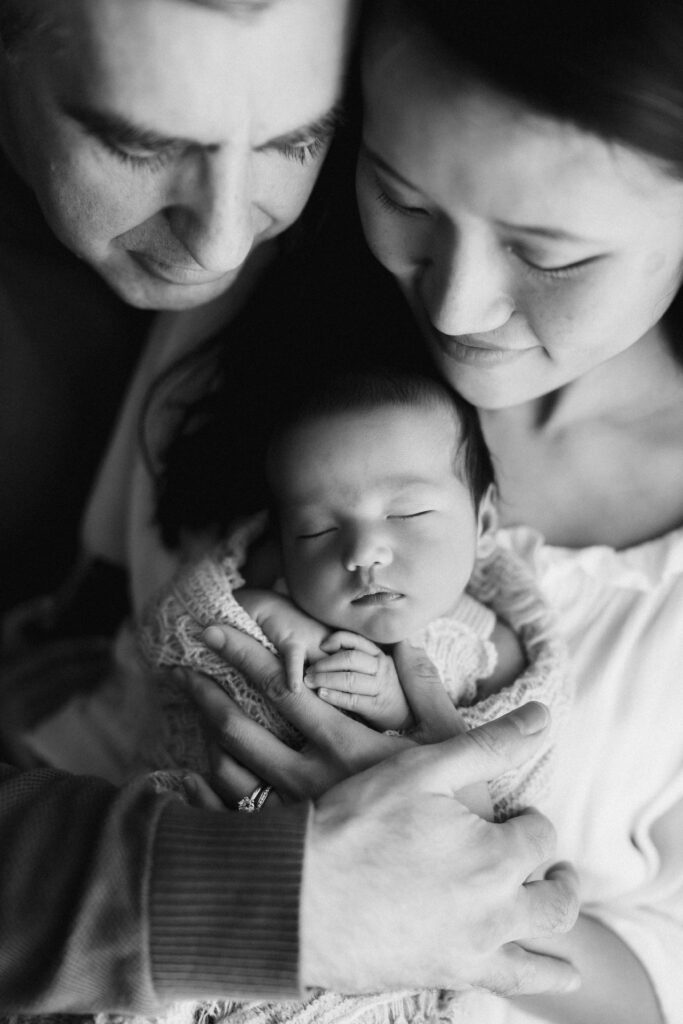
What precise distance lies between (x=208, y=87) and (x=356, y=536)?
20.9 inches

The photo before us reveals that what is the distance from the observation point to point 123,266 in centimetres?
127

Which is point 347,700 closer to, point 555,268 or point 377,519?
point 377,519

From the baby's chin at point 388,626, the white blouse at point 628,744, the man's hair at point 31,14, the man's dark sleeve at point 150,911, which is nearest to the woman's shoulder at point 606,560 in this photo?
the white blouse at point 628,744

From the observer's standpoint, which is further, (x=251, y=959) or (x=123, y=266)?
(x=123, y=266)

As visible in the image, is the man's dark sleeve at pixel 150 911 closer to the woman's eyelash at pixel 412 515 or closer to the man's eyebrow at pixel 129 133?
the woman's eyelash at pixel 412 515

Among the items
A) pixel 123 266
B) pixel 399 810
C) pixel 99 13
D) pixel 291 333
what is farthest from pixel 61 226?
pixel 399 810

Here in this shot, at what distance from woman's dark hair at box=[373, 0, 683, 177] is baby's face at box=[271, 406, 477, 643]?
0.43 m

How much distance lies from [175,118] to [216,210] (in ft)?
0.38

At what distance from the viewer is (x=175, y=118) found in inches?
39.3

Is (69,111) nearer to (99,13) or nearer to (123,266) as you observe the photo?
(99,13)

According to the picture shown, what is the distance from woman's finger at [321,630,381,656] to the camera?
124cm

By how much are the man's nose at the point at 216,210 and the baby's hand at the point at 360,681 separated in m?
0.49

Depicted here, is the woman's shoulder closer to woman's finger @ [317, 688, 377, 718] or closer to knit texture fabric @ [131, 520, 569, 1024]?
knit texture fabric @ [131, 520, 569, 1024]

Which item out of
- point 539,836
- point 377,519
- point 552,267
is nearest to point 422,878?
point 539,836
